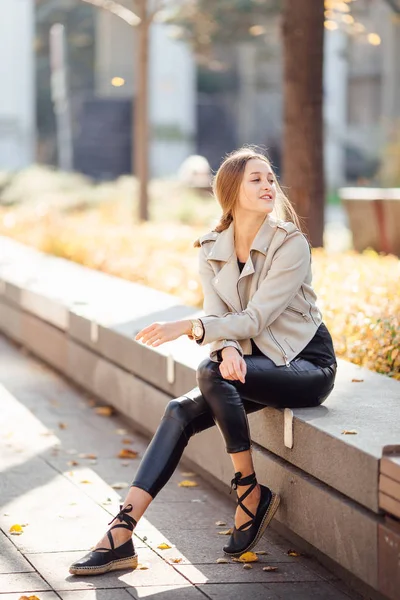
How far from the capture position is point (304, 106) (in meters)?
9.75

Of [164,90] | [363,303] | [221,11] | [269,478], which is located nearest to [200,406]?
[269,478]

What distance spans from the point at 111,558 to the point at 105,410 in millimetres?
3301

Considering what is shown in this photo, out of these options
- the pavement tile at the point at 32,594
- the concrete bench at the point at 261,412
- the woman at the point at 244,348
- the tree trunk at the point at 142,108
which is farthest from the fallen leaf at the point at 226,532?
the tree trunk at the point at 142,108

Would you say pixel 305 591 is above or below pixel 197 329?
below

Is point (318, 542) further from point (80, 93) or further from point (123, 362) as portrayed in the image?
point (80, 93)

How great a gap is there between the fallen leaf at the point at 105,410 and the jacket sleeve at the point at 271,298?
3038mm

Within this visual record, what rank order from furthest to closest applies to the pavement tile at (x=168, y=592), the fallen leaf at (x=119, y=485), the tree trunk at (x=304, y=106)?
the tree trunk at (x=304, y=106) → the fallen leaf at (x=119, y=485) → the pavement tile at (x=168, y=592)

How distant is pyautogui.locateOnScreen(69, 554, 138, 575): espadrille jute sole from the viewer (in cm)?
441

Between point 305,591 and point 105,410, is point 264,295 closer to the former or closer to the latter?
point 305,591

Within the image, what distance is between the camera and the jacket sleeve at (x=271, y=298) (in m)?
4.68

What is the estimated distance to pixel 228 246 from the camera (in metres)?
4.96

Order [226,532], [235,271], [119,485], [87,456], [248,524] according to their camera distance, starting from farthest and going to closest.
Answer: [87,456]
[119,485]
[226,532]
[235,271]
[248,524]

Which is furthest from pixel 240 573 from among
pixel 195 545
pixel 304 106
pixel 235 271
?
pixel 304 106

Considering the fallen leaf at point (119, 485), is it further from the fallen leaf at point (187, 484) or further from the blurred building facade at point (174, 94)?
the blurred building facade at point (174, 94)
